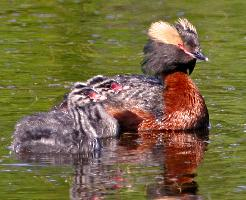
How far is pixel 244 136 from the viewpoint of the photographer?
13.8m

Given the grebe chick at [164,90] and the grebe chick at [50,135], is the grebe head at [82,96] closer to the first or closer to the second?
the grebe chick at [50,135]

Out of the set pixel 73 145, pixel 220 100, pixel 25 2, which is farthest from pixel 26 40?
pixel 73 145

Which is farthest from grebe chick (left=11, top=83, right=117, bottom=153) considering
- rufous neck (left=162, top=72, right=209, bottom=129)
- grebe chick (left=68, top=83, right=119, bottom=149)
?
rufous neck (left=162, top=72, right=209, bottom=129)

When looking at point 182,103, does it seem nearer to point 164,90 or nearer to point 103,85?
point 164,90

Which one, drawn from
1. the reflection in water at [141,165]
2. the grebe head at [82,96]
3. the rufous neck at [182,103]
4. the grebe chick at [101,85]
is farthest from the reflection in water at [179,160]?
the grebe head at [82,96]

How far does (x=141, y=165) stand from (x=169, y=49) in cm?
366

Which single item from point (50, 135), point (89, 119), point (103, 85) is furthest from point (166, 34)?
point (50, 135)

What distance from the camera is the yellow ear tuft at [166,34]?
15.8 metres

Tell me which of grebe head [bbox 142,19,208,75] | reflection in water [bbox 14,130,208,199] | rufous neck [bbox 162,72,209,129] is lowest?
reflection in water [bbox 14,130,208,199]

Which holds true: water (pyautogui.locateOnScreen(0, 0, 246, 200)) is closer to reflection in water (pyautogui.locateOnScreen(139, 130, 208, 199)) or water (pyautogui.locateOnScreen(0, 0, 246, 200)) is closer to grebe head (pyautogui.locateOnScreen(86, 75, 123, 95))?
reflection in water (pyautogui.locateOnScreen(139, 130, 208, 199))

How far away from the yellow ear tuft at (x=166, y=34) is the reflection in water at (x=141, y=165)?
1.66m

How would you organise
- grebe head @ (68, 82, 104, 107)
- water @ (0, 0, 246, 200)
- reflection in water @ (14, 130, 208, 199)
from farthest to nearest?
grebe head @ (68, 82, 104, 107)
water @ (0, 0, 246, 200)
reflection in water @ (14, 130, 208, 199)

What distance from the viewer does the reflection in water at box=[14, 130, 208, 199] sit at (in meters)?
11.4

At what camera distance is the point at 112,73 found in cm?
1736
